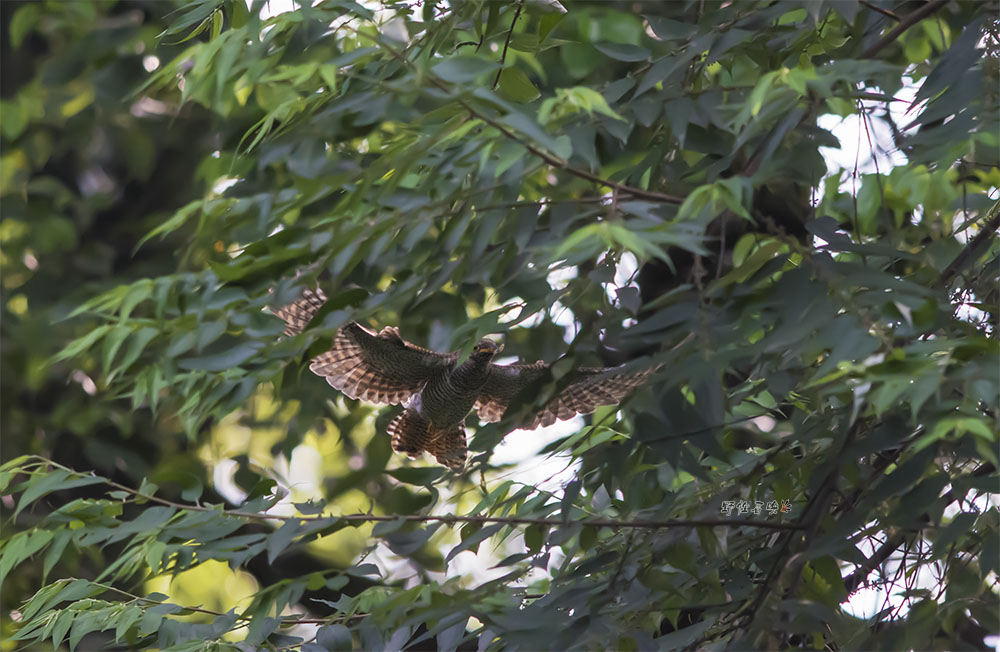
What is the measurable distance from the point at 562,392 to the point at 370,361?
46cm

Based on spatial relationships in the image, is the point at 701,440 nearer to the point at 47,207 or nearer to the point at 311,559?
the point at 311,559

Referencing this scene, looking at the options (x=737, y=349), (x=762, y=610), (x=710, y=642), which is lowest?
(x=710, y=642)

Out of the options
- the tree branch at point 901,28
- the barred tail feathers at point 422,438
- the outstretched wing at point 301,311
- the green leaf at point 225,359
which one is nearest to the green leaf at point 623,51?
A: the tree branch at point 901,28

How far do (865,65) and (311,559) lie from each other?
2973 mm

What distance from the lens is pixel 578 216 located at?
1.05 meters

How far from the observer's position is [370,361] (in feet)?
6.45

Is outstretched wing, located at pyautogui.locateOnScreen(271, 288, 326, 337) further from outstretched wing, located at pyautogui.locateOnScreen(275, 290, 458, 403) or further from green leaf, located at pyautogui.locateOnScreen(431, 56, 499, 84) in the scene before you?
green leaf, located at pyautogui.locateOnScreen(431, 56, 499, 84)

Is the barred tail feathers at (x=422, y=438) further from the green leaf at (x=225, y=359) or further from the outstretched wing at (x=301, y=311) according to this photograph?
the green leaf at (x=225, y=359)

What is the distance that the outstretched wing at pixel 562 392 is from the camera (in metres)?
1.69

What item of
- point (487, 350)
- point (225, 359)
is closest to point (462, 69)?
point (225, 359)

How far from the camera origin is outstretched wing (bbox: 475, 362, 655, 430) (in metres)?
1.69

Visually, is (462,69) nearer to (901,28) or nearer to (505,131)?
(505,131)

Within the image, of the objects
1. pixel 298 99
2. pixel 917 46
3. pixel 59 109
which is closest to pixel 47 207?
pixel 59 109

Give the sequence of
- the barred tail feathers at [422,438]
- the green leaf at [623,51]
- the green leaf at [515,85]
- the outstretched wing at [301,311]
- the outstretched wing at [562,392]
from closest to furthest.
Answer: the green leaf at [623,51], the green leaf at [515,85], the outstretched wing at [562,392], the outstretched wing at [301,311], the barred tail feathers at [422,438]
